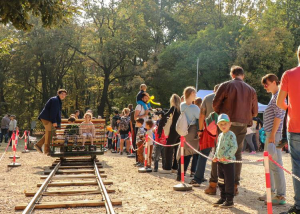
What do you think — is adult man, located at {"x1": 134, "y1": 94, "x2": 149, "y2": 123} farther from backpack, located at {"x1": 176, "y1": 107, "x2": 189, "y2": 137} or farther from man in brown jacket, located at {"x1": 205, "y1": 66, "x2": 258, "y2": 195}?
man in brown jacket, located at {"x1": 205, "y1": 66, "x2": 258, "y2": 195}

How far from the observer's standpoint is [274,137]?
254 inches

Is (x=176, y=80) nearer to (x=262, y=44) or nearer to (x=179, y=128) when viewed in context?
(x=262, y=44)

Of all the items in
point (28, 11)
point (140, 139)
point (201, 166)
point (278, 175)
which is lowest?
point (201, 166)

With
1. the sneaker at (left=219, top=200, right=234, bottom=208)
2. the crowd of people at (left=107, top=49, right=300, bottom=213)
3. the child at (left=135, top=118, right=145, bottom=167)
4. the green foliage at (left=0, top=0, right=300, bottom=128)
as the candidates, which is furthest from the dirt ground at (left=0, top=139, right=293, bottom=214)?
the green foliage at (left=0, top=0, right=300, bottom=128)

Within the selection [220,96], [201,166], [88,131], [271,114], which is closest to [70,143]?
[88,131]

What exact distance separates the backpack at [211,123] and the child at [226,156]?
1.47 m

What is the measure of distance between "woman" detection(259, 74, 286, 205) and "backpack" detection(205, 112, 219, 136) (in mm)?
1435

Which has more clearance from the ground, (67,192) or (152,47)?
(152,47)

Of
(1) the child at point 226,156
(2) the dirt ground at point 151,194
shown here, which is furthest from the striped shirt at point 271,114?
(2) the dirt ground at point 151,194

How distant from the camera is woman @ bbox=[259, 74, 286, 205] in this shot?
6505mm

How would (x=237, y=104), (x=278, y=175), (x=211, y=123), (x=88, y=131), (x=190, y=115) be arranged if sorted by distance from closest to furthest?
(x=278, y=175), (x=237, y=104), (x=211, y=123), (x=190, y=115), (x=88, y=131)

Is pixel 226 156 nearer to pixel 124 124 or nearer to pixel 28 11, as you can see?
pixel 28 11

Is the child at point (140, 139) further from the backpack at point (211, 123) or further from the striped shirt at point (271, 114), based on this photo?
the striped shirt at point (271, 114)

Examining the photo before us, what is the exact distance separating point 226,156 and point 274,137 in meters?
0.82
